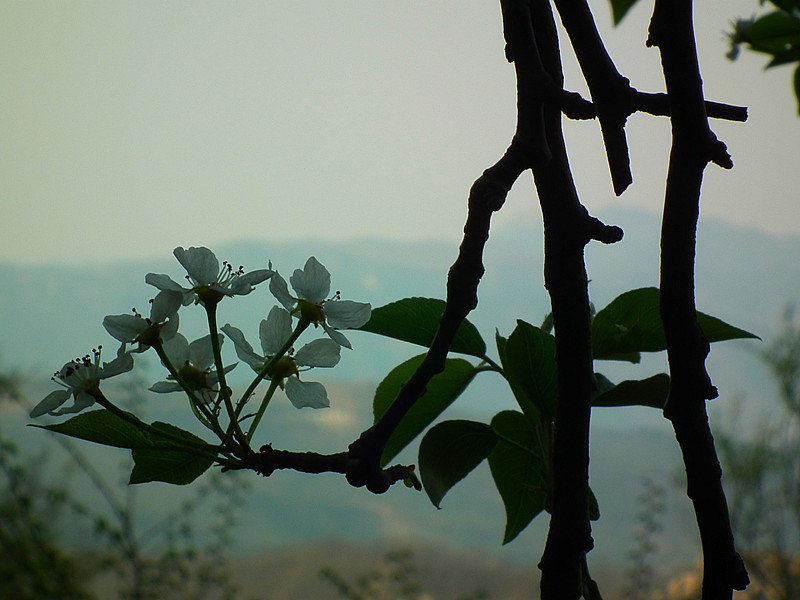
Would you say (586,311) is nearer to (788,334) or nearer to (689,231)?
(689,231)

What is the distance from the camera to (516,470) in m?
0.25

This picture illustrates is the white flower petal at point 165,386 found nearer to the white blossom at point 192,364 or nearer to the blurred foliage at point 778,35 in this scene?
the white blossom at point 192,364

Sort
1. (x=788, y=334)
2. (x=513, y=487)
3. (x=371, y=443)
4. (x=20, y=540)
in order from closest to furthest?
(x=371, y=443) < (x=513, y=487) < (x=20, y=540) < (x=788, y=334)

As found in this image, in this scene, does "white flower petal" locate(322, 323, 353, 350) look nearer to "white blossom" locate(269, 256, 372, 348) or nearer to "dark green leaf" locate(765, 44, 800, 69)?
"white blossom" locate(269, 256, 372, 348)

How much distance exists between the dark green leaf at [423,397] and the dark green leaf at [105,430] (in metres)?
0.09

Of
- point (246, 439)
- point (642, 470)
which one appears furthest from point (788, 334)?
point (246, 439)

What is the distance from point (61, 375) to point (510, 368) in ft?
0.41

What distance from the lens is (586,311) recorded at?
7.1 inches

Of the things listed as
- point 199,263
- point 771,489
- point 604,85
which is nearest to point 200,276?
point 199,263

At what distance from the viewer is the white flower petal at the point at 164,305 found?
0.63ft

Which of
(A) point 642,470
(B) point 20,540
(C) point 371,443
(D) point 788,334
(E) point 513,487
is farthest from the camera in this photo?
(A) point 642,470

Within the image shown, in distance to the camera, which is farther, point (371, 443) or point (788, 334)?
point (788, 334)

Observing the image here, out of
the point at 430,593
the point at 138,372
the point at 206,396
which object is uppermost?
the point at 206,396

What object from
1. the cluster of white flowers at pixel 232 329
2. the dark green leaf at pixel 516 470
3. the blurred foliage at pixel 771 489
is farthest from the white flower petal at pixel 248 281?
the blurred foliage at pixel 771 489
